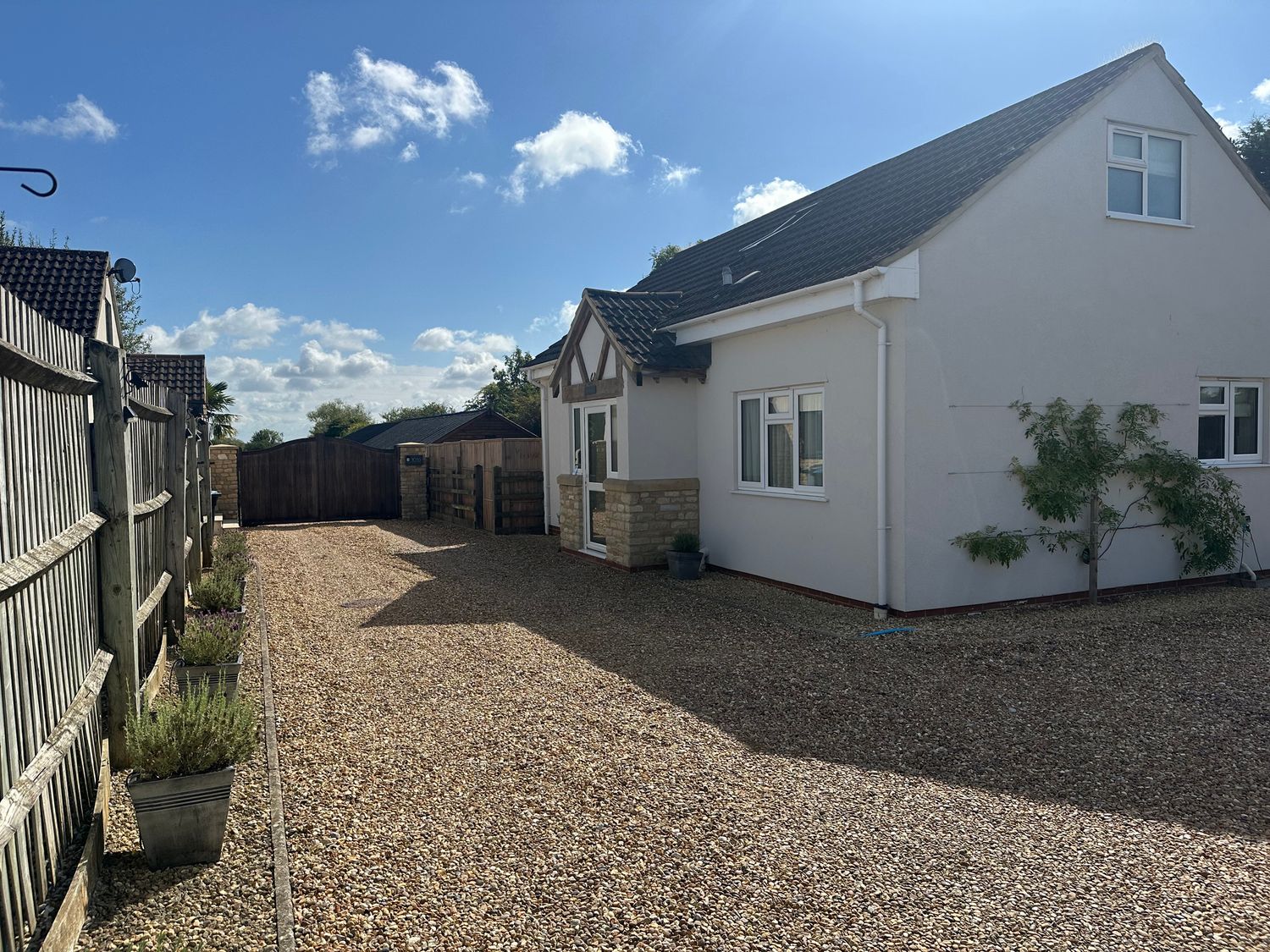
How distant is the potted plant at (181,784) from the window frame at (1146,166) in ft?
34.9

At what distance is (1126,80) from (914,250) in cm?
381

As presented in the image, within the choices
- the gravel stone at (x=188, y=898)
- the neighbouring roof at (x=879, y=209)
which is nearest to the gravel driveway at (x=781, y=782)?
the gravel stone at (x=188, y=898)

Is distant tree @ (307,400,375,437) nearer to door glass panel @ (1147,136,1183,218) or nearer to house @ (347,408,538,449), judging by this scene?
house @ (347,408,538,449)

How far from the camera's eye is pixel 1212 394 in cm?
1109

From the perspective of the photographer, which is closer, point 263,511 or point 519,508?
point 519,508

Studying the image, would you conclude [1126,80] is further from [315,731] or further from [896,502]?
[315,731]

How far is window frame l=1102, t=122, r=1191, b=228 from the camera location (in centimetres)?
1014

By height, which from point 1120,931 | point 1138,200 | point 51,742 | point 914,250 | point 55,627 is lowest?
point 1120,931

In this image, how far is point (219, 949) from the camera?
3186 mm

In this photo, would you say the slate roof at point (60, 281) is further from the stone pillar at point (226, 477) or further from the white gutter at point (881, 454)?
the white gutter at point (881, 454)

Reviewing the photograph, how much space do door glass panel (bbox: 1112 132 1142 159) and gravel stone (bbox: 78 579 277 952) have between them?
438 inches

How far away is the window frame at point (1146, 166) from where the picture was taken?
33.3 ft

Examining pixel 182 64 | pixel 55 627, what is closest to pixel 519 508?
pixel 182 64

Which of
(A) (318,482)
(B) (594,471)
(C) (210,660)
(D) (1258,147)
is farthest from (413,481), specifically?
(D) (1258,147)
